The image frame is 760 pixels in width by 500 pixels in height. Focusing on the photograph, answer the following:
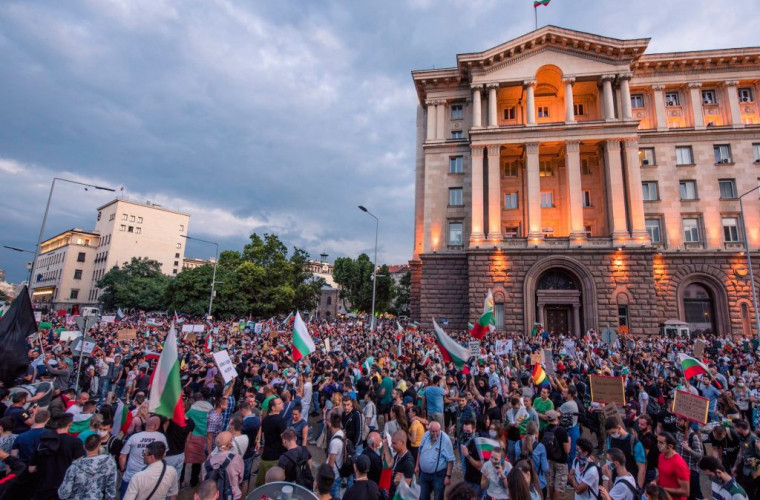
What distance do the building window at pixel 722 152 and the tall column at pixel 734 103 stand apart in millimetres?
1721

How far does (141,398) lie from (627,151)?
116 feet

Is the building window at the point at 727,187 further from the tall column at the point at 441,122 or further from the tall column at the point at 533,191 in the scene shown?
the tall column at the point at 441,122

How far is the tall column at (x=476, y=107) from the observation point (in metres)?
34.5

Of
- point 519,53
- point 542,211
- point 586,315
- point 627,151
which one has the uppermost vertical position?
point 519,53

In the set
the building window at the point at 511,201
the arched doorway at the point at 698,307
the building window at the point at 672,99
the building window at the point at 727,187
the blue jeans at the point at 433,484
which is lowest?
the blue jeans at the point at 433,484

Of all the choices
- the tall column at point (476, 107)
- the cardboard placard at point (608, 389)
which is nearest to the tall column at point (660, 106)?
the tall column at point (476, 107)

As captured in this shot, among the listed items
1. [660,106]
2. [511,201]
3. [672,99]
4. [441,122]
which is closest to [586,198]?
[511,201]

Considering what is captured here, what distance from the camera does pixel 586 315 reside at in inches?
1167

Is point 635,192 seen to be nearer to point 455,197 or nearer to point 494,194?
point 494,194

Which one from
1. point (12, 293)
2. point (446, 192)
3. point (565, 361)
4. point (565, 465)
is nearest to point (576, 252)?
point (446, 192)

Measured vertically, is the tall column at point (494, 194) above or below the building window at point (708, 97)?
below

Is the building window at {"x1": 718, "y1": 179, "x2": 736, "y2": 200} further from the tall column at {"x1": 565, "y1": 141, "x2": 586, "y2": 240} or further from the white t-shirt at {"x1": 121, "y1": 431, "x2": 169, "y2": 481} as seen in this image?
the white t-shirt at {"x1": 121, "y1": 431, "x2": 169, "y2": 481}

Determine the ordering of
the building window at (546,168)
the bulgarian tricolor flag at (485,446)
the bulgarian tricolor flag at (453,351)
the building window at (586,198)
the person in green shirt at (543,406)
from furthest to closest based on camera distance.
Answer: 1. the building window at (546,168)
2. the building window at (586,198)
3. the bulgarian tricolor flag at (453,351)
4. the person in green shirt at (543,406)
5. the bulgarian tricolor flag at (485,446)

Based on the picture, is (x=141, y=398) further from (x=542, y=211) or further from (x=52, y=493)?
(x=542, y=211)
